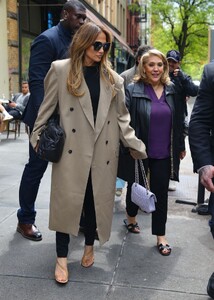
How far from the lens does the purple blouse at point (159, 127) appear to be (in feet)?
12.4

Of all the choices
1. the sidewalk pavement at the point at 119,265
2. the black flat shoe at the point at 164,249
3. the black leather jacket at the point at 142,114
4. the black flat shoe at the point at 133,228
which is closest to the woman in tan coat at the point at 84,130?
the sidewalk pavement at the point at 119,265

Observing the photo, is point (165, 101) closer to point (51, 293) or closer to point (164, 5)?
point (51, 293)

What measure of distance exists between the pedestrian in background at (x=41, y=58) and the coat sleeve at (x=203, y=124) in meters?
1.48

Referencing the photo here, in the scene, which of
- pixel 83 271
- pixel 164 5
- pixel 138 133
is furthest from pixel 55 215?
pixel 164 5

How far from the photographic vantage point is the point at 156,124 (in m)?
3.80

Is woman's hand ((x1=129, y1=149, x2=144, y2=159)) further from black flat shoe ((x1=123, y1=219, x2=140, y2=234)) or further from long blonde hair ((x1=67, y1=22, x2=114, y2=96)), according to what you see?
black flat shoe ((x1=123, y1=219, x2=140, y2=234))

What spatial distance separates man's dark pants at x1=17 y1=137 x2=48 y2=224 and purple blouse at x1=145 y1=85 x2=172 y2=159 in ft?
3.28

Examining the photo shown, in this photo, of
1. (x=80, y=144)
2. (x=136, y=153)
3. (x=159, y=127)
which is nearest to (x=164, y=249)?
(x=136, y=153)

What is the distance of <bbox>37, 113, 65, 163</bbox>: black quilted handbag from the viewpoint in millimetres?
3066

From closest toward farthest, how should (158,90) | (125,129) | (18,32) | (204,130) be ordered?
(204,130), (125,129), (158,90), (18,32)

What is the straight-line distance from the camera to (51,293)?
306 centimetres

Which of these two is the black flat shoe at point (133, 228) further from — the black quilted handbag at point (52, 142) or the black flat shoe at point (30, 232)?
the black quilted handbag at point (52, 142)

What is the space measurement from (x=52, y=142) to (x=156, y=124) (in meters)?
1.14

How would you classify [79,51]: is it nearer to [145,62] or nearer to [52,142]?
[52,142]
